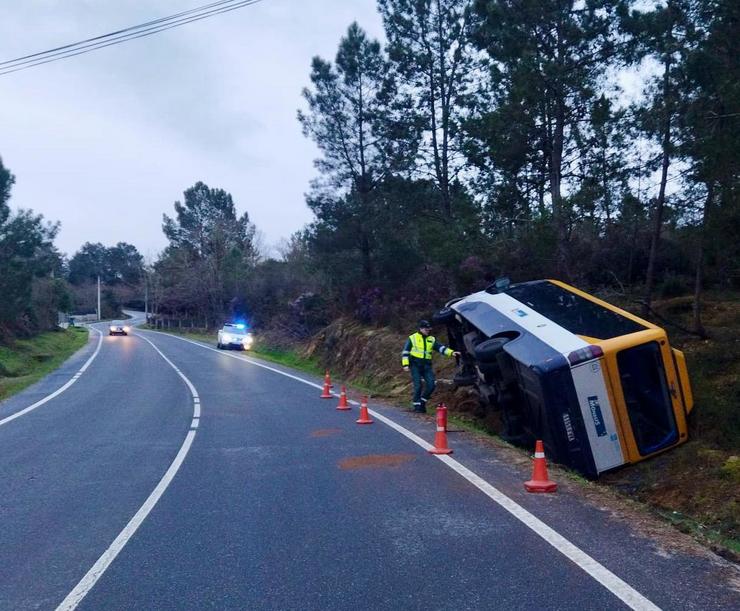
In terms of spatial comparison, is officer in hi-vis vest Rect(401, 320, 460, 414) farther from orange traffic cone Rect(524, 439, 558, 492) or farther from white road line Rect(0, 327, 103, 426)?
white road line Rect(0, 327, 103, 426)

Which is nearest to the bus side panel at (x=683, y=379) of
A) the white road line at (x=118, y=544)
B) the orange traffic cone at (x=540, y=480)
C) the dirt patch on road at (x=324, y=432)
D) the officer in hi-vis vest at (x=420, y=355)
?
the orange traffic cone at (x=540, y=480)

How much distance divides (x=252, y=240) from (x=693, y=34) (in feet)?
239

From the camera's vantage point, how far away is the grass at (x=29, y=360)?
25.8 metres

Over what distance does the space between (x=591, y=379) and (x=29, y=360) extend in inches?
1454

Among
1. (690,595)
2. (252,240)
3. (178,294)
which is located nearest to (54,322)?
(178,294)

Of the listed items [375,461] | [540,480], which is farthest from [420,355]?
[540,480]

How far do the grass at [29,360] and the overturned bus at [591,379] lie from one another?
1634 centimetres

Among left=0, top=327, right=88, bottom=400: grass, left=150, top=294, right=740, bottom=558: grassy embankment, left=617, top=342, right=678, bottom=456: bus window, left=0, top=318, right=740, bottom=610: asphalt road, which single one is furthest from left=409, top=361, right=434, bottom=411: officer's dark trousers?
left=0, top=327, right=88, bottom=400: grass

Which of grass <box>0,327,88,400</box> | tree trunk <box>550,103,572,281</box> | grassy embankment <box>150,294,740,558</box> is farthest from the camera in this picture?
grass <box>0,327,88,400</box>

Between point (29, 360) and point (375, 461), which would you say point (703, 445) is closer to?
point (375, 461)

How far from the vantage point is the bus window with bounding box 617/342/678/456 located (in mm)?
9203

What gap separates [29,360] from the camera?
39.6 m

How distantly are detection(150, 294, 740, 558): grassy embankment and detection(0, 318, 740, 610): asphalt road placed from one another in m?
1.16

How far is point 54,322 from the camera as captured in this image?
71.6 m
